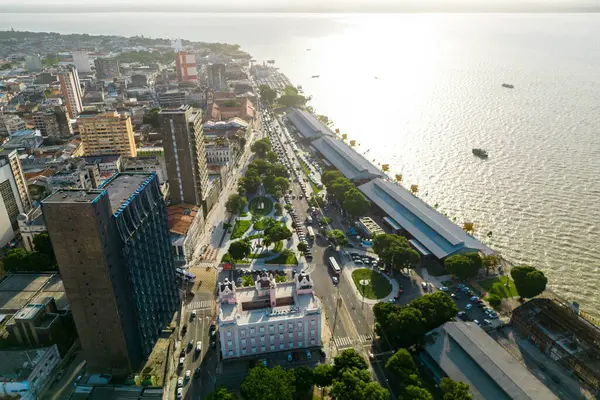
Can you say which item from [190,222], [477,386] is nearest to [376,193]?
[190,222]

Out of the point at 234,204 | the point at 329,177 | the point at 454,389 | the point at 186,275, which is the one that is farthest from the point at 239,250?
the point at 454,389

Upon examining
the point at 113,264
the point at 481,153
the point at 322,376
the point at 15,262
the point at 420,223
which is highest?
the point at 113,264

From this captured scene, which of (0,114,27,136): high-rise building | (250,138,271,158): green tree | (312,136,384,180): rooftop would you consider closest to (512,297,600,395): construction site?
(312,136,384,180): rooftop

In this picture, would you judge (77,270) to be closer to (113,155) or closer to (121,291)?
(121,291)

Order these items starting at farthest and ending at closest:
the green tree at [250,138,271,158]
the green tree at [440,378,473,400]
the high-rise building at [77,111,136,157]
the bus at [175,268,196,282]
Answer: the green tree at [250,138,271,158]
the high-rise building at [77,111,136,157]
the bus at [175,268,196,282]
the green tree at [440,378,473,400]

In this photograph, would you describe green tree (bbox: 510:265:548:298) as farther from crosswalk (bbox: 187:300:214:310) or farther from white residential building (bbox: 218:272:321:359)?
crosswalk (bbox: 187:300:214:310)

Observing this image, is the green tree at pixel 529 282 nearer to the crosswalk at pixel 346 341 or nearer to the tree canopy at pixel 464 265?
the tree canopy at pixel 464 265

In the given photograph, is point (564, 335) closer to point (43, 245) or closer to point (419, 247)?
point (419, 247)
